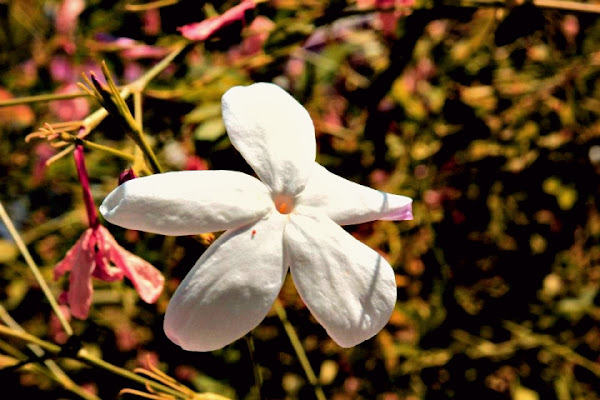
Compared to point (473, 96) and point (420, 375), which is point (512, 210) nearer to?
point (473, 96)

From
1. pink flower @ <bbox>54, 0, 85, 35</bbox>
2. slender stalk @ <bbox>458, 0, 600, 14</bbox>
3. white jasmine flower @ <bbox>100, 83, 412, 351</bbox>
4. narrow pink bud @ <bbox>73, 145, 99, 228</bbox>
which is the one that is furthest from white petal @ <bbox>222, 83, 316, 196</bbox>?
pink flower @ <bbox>54, 0, 85, 35</bbox>

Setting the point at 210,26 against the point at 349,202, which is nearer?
the point at 349,202

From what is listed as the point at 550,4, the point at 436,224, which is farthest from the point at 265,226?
the point at 436,224

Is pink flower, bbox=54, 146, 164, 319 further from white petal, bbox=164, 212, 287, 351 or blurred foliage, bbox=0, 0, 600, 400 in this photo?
blurred foliage, bbox=0, 0, 600, 400

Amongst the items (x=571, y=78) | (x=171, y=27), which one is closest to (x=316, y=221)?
(x=171, y=27)

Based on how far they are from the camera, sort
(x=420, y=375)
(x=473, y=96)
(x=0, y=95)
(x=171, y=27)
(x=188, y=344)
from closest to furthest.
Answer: (x=188, y=344), (x=171, y=27), (x=420, y=375), (x=473, y=96), (x=0, y=95)

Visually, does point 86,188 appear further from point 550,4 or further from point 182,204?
point 550,4

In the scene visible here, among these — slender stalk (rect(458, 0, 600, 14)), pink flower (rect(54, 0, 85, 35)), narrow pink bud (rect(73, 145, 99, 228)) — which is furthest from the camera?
pink flower (rect(54, 0, 85, 35))

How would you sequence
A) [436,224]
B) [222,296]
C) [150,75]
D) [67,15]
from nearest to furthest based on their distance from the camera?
[222,296], [150,75], [436,224], [67,15]
